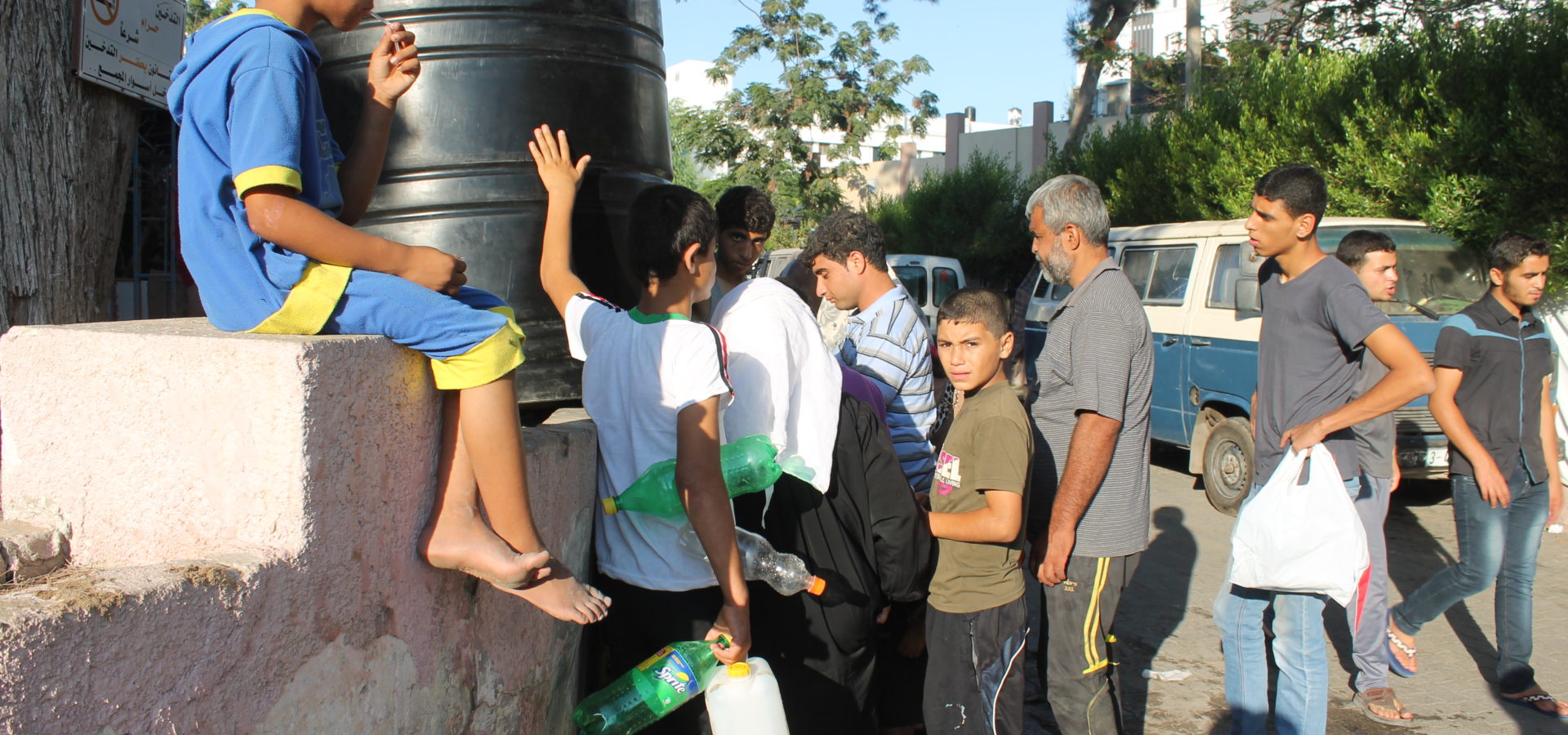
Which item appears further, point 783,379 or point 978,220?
point 978,220

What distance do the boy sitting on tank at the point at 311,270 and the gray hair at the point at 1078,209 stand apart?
1.87m

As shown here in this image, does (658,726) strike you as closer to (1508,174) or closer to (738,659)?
(738,659)

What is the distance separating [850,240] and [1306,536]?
5.33 ft

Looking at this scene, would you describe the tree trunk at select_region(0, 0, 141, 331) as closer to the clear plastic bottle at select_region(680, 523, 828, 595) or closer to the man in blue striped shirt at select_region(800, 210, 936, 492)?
the clear plastic bottle at select_region(680, 523, 828, 595)

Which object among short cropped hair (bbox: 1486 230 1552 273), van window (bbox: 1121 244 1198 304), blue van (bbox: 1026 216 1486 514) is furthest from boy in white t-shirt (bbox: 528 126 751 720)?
van window (bbox: 1121 244 1198 304)

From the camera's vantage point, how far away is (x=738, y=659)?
2238 millimetres

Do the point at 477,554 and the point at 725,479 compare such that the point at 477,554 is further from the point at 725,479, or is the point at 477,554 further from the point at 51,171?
the point at 51,171

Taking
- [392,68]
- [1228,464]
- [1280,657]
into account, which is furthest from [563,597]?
[1228,464]

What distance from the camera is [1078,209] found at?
3.04 metres

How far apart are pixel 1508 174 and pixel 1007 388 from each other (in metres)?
6.62

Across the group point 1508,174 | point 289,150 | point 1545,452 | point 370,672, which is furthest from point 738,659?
point 1508,174

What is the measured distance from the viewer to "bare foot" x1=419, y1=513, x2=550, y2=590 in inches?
65.3

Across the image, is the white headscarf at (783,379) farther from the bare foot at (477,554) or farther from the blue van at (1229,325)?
the blue van at (1229,325)

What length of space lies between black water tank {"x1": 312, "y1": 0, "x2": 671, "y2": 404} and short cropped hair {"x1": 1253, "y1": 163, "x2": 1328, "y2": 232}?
213 centimetres
